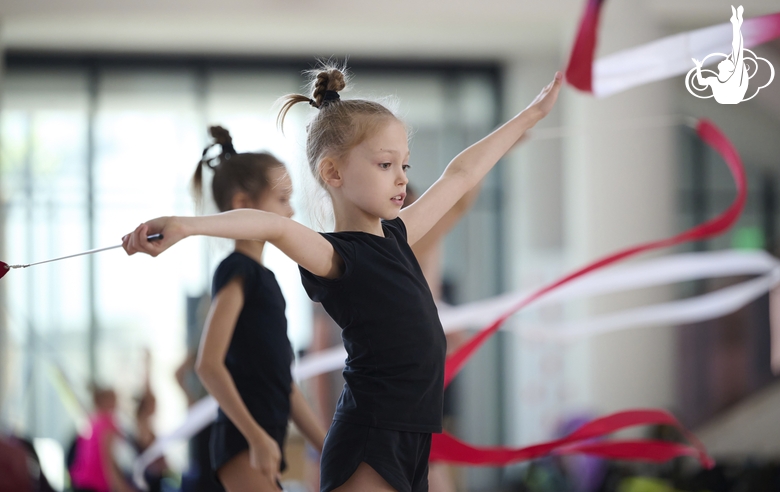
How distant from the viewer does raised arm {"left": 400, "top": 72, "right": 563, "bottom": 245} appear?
1.25 meters

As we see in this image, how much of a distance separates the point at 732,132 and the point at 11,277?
16.9 feet

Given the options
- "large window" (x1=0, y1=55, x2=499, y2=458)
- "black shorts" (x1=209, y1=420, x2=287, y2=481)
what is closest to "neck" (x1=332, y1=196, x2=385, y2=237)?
"black shorts" (x1=209, y1=420, x2=287, y2=481)

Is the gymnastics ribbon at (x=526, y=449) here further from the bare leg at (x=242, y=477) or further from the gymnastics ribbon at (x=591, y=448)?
the bare leg at (x=242, y=477)

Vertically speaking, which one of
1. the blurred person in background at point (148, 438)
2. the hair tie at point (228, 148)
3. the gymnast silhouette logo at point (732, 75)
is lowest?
the blurred person in background at point (148, 438)

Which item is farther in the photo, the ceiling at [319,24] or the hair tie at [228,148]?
the ceiling at [319,24]

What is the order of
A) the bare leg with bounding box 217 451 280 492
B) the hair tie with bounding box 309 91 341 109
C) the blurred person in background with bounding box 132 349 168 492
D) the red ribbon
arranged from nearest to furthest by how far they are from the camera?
the hair tie with bounding box 309 91 341 109, the bare leg with bounding box 217 451 280 492, the red ribbon, the blurred person in background with bounding box 132 349 168 492

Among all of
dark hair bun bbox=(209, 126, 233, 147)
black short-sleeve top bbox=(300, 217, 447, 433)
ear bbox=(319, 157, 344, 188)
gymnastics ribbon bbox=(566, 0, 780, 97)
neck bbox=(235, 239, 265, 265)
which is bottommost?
black short-sleeve top bbox=(300, 217, 447, 433)

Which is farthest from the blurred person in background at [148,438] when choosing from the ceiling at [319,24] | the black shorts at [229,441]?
the black shorts at [229,441]

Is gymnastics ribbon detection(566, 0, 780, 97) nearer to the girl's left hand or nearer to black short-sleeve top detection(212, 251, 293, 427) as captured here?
the girl's left hand

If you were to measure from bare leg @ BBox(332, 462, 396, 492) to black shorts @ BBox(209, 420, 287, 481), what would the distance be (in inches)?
16.8

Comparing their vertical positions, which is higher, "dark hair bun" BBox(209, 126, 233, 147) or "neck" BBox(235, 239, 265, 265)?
"dark hair bun" BBox(209, 126, 233, 147)

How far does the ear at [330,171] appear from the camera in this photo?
3.63ft

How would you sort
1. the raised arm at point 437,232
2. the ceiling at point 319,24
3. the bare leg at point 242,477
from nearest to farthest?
1. the bare leg at point 242,477
2. the raised arm at point 437,232
3. the ceiling at point 319,24

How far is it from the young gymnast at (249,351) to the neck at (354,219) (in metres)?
0.26
